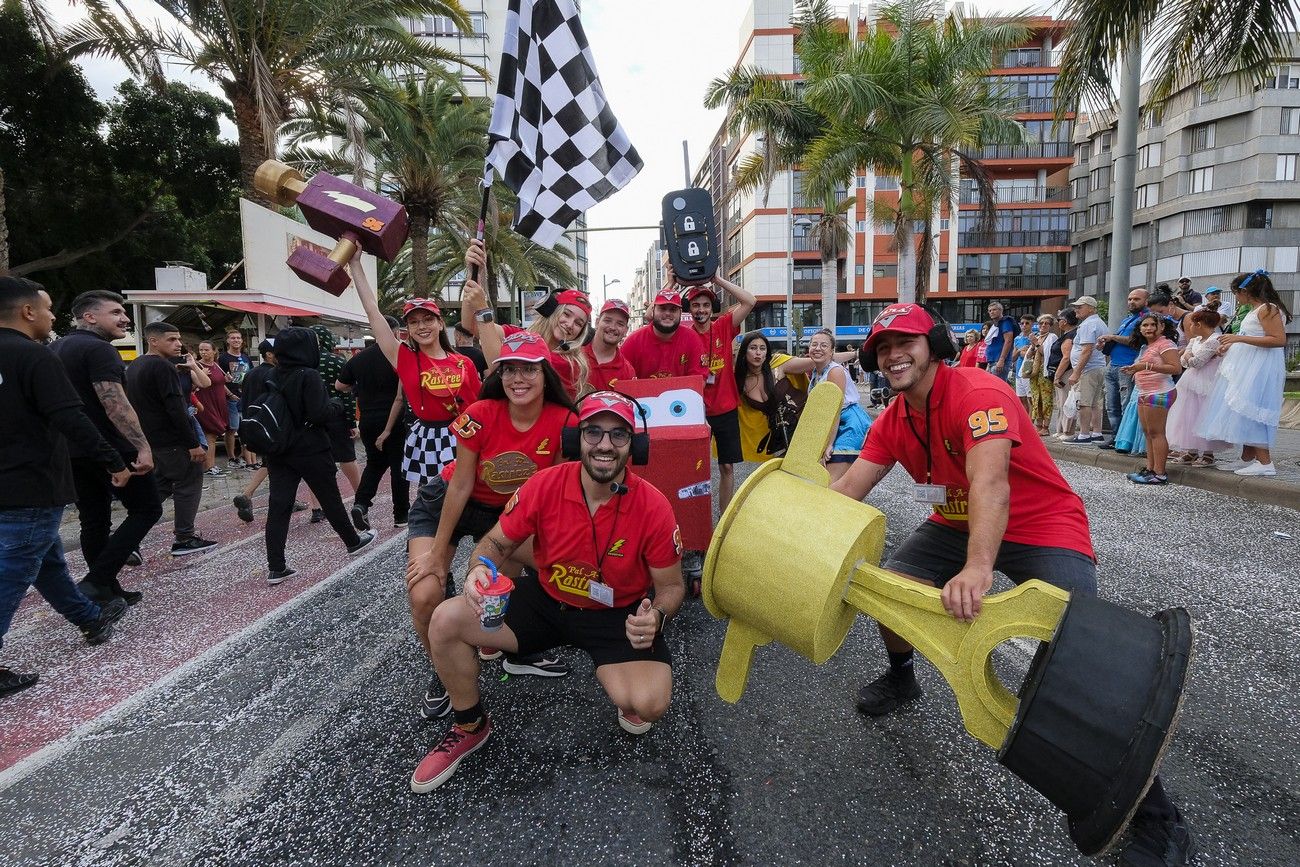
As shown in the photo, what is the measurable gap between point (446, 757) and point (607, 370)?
9.11 feet

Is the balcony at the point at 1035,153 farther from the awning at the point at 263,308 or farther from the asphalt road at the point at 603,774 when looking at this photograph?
the asphalt road at the point at 603,774

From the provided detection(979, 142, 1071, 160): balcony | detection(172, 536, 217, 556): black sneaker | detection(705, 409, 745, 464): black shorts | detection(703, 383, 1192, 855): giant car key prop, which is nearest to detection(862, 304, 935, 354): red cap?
detection(703, 383, 1192, 855): giant car key prop

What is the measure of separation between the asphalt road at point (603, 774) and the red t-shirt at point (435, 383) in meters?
1.58

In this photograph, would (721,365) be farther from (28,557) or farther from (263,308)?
(263,308)

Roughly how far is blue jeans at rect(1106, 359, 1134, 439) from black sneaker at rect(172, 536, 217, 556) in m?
10.2

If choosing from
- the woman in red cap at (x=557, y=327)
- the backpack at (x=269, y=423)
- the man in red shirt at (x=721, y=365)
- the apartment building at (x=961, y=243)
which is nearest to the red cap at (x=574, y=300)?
the woman in red cap at (x=557, y=327)

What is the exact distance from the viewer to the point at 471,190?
18.6 meters

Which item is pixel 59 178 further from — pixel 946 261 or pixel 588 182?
pixel 946 261

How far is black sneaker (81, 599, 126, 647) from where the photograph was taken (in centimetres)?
362

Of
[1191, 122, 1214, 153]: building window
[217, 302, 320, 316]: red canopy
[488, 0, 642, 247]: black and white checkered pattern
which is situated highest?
[1191, 122, 1214, 153]: building window

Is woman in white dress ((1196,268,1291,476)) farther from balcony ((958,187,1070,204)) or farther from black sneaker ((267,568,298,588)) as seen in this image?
balcony ((958,187,1070,204))

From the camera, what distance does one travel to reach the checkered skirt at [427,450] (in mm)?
4164

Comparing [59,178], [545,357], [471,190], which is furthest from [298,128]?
[545,357]

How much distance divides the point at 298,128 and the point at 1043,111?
42.1m
